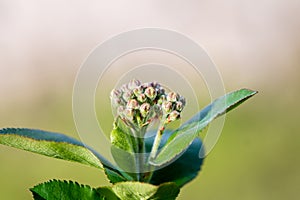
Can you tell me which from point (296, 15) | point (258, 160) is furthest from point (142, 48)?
point (296, 15)

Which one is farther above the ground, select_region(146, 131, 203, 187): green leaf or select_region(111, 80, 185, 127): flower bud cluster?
select_region(111, 80, 185, 127): flower bud cluster

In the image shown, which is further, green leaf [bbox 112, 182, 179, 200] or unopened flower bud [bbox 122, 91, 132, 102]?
unopened flower bud [bbox 122, 91, 132, 102]

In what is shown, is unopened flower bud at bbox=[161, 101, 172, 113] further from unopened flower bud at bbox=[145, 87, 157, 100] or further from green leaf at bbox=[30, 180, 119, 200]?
green leaf at bbox=[30, 180, 119, 200]

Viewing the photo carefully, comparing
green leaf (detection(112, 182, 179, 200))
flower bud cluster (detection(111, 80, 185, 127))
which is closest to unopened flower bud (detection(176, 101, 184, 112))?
flower bud cluster (detection(111, 80, 185, 127))

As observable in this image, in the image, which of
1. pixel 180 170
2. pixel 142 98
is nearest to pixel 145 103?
pixel 142 98

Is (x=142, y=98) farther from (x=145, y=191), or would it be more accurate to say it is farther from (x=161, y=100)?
(x=145, y=191)

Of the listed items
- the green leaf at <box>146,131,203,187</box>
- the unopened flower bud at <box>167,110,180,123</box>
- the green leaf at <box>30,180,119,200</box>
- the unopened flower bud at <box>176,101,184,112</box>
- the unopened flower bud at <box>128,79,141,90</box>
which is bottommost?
the green leaf at <box>146,131,203,187</box>

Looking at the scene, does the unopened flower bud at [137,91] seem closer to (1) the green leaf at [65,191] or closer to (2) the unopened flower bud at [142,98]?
(2) the unopened flower bud at [142,98]

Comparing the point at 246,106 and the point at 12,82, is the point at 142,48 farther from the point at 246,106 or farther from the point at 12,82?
the point at 12,82
